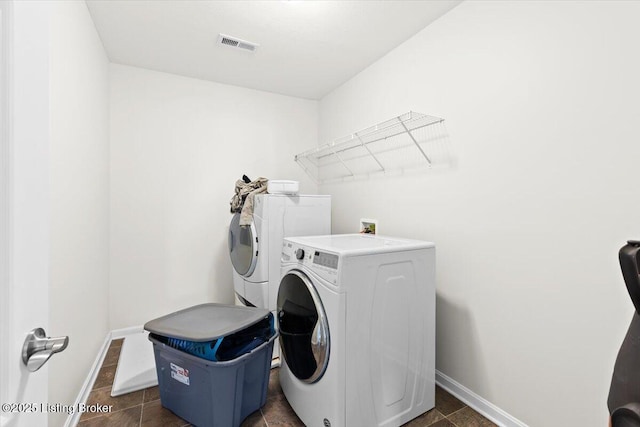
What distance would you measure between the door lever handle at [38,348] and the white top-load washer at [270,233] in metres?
1.69

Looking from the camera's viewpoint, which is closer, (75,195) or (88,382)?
(75,195)

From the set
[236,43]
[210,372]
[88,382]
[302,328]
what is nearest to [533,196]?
[302,328]

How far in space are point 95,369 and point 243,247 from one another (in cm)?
132

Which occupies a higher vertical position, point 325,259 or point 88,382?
point 325,259

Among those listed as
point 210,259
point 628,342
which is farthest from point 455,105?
point 210,259

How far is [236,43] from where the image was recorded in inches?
92.0

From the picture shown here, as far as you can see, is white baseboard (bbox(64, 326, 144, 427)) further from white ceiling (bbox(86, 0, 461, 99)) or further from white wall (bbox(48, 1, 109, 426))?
white ceiling (bbox(86, 0, 461, 99))

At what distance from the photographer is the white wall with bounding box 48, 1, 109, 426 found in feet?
4.55

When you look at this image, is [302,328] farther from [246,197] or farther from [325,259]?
[246,197]

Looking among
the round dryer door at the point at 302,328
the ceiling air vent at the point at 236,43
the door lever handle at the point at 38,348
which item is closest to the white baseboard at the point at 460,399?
the round dryer door at the point at 302,328

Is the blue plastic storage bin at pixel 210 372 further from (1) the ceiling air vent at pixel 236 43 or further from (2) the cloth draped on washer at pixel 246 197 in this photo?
(1) the ceiling air vent at pixel 236 43

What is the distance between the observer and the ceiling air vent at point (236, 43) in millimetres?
2255

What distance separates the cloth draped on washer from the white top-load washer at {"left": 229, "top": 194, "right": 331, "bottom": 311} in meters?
0.05

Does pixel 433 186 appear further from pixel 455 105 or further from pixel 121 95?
pixel 121 95
